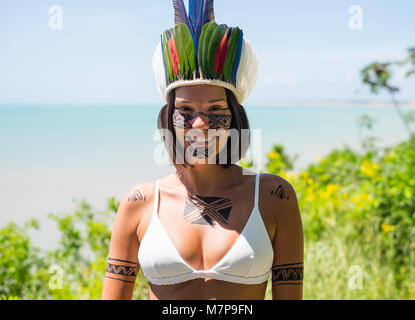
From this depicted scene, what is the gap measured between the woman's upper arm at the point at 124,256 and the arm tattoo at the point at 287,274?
26.1 inches

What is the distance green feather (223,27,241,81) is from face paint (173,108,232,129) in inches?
7.1

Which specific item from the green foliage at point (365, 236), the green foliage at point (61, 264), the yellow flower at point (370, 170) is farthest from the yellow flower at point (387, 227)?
the green foliage at point (61, 264)

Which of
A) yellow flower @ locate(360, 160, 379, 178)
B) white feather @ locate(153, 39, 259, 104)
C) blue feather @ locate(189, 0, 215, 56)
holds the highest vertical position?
yellow flower @ locate(360, 160, 379, 178)

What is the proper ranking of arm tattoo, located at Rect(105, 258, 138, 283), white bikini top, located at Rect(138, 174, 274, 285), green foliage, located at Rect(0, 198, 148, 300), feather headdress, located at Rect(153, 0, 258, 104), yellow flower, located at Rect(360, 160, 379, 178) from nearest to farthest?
white bikini top, located at Rect(138, 174, 274, 285), feather headdress, located at Rect(153, 0, 258, 104), arm tattoo, located at Rect(105, 258, 138, 283), green foliage, located at Rect(0, 198, 148, 300), yellow flower, located at Rect(360, 160, 379, 178)

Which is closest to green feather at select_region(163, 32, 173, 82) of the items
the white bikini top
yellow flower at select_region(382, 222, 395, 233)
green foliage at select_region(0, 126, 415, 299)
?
the white bikini top

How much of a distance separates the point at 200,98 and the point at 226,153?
0.99 feet

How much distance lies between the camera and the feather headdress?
2.31m

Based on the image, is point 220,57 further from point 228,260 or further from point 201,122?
point 228,260

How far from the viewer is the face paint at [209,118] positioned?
230 centimetres

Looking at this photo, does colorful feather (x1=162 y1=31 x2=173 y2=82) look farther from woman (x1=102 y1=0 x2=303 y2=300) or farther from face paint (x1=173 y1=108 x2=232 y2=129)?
face paint (x1=173 y1=108 x2=232 y2=129)

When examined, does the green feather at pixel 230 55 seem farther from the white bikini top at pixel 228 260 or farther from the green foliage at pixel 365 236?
the green foliage at pixel 365 236

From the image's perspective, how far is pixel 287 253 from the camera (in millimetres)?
2324

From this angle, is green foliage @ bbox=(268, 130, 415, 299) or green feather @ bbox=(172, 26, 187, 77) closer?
green feather @ bbox=(172, 26, 187, 77)
